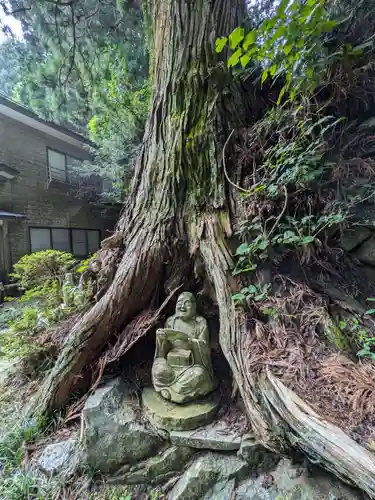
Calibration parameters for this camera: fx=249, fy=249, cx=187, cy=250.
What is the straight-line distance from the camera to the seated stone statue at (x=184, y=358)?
1.97 metres

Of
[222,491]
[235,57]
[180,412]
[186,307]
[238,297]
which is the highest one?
[235,57]

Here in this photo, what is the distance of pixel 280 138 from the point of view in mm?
2205

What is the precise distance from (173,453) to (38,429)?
1.23 meters

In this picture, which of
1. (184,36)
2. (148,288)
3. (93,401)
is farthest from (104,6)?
(93,401)

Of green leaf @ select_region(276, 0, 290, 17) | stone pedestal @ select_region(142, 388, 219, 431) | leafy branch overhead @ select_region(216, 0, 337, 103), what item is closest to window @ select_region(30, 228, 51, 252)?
stone pedestal @ select_region(142, 388, 219, 431)

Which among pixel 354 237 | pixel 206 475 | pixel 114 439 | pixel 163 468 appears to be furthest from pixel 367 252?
pixel 114 439

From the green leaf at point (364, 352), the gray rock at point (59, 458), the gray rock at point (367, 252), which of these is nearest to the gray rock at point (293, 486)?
the green leaf at point (364, 352)

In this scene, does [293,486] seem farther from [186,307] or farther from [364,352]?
[186,307]

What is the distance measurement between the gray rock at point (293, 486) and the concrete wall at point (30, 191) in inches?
295

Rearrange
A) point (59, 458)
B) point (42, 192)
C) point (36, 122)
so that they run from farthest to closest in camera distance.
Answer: point (42, 192) → point (36, 122) → point (59, 458)

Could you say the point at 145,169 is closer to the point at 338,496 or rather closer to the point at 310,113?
the point at 310,113

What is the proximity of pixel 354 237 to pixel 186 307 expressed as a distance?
1.70m

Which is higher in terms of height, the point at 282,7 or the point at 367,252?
the point at 282,7

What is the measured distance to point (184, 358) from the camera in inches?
81.9
